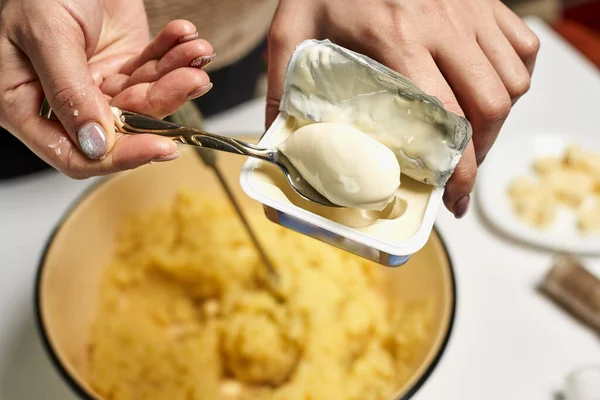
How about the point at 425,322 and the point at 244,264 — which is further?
the point at 244,264

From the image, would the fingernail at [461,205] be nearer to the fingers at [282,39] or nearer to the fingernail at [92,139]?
the fingers at [282,39]

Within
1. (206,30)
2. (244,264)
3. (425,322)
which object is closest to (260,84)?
(206,30)

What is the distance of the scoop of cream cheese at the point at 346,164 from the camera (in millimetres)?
408

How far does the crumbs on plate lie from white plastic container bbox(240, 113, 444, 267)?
1.75 feet

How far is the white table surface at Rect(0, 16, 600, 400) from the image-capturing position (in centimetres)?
72

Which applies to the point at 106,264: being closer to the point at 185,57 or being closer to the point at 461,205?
the point at 185,57

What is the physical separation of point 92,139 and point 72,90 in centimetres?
5

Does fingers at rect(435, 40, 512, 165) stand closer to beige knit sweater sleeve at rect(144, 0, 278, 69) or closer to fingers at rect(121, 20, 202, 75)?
fingers at rect(121, 20, 202, 75)

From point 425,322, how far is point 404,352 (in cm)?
5

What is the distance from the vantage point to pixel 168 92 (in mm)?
498

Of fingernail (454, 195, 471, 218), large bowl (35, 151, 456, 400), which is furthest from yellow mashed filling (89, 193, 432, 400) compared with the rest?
fingernail (454, 195, 471, 218)

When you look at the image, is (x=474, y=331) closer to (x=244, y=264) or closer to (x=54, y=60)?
(x=244, y=264)

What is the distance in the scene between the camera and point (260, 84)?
4.23ft

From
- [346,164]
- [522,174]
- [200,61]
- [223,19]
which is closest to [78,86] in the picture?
[200,61]
